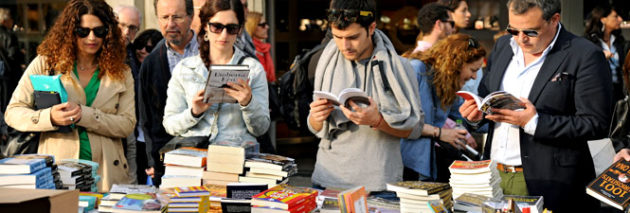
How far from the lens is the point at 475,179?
3.80 m

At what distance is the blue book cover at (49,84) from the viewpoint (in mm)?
4723

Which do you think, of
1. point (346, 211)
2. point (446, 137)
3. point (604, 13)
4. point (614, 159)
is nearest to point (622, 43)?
point (604, 13)

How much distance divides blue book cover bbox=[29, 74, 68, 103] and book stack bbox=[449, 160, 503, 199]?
7.68ft

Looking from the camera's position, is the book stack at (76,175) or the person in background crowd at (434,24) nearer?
the book stack at (76,175)

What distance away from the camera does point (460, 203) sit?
3646 millimetres

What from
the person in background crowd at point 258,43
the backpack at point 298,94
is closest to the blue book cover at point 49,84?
the backpack at point 298,94

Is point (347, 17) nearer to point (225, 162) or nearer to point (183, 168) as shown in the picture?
point (225, 162)

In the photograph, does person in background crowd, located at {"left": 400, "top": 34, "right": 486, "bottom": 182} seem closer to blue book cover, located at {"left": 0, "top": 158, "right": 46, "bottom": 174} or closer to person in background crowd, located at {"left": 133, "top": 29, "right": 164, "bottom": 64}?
person in background crowd, located at {"left": 133, "top": 29, "right": 164, "bottom": 64}

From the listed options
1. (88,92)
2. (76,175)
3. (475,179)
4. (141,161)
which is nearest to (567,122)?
(475,179)

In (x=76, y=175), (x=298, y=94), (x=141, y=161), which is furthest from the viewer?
(x=141, y=161)

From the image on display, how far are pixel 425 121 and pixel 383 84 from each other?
0.97 m

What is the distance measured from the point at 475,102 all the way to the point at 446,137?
1109 mm

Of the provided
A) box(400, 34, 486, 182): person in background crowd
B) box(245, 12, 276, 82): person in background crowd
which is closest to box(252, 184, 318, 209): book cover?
Answer: box(400, 34, 486, 182): person in background crowd

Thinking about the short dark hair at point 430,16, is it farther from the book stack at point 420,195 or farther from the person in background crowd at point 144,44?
the book stack at point 420,195
